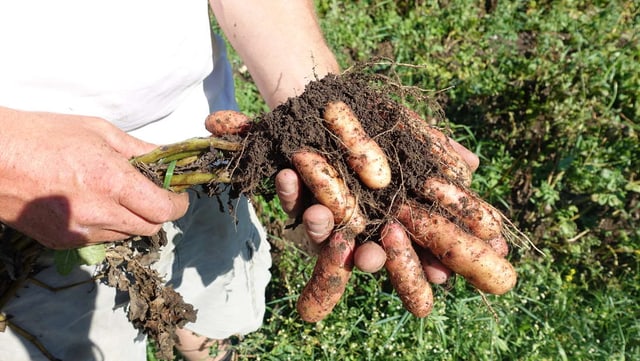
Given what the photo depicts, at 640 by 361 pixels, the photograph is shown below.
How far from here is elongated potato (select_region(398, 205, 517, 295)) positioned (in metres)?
1.74

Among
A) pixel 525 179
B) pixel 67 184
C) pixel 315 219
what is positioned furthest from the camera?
pixel 525 179

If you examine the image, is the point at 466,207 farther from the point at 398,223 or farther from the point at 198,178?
the point at 198,178

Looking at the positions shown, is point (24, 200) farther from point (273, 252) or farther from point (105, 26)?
point (273, 252)

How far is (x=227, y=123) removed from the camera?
177 cm

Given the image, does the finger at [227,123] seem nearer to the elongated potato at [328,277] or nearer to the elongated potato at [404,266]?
the elongated potato at [328,277]

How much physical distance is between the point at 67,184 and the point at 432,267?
1.27 metres

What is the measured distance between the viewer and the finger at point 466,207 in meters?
1.74

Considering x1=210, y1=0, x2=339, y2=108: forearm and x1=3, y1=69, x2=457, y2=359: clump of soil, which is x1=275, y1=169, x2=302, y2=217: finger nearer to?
x1=3, y1=69, x2=457, y2=359: clump of soil

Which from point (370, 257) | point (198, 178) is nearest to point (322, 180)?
point (370, 257)

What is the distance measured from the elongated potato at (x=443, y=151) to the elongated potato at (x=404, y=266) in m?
0.29

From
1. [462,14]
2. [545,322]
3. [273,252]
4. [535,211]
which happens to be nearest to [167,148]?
[273,252]

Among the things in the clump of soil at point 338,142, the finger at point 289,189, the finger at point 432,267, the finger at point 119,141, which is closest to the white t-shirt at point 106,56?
the finger at point 119,141

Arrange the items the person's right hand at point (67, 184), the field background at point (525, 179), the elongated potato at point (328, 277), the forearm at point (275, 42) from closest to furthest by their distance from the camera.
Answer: the person's right hand at point (67, 184), the elongated potato at point (328, 277), the forearm at point (275, 42), the field background at point (525, 179)

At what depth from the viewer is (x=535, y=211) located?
9.81 feet
